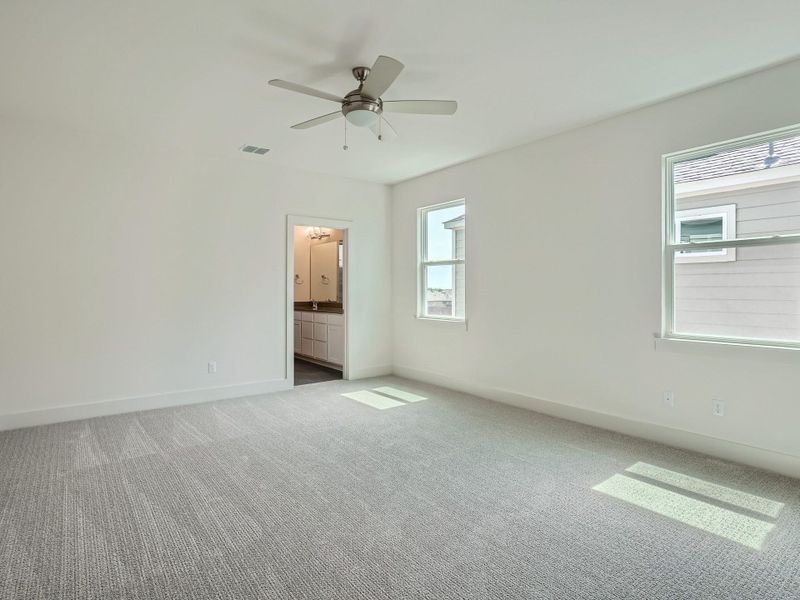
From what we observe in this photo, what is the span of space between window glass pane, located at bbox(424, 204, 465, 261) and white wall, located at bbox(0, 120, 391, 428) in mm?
1361

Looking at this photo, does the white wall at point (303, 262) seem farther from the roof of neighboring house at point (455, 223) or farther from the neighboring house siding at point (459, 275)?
the neighboring house siding at point (459, 275)

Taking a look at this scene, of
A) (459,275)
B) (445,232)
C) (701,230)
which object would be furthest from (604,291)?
(445,232)

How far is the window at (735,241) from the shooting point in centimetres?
292

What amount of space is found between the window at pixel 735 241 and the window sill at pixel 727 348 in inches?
1.5

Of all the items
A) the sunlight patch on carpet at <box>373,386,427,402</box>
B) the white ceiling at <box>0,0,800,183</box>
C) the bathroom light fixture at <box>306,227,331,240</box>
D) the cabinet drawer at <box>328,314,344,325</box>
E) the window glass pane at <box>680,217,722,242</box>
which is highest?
the white ceiling at <box>0,0,800,183</box>

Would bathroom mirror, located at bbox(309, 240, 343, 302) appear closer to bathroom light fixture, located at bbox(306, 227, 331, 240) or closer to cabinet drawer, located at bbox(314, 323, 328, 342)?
bathroom light fixture, located at bbox(306, 227, 331, 240)

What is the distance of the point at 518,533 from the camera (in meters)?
2.20

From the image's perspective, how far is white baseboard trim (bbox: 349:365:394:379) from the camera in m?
5.91

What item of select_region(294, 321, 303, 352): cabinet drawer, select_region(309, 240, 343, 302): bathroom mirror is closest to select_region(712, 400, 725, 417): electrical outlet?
select_region(309, 240, 343, 302): bathroom mirror

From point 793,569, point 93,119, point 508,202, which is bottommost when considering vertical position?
point 793,569

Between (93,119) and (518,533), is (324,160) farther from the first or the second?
(518,533)

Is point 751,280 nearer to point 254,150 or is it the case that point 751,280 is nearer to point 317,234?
point 254,150

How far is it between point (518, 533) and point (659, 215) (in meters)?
2.67

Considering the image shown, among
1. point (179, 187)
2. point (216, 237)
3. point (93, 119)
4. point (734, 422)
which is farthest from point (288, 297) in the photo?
point (734, 422)
